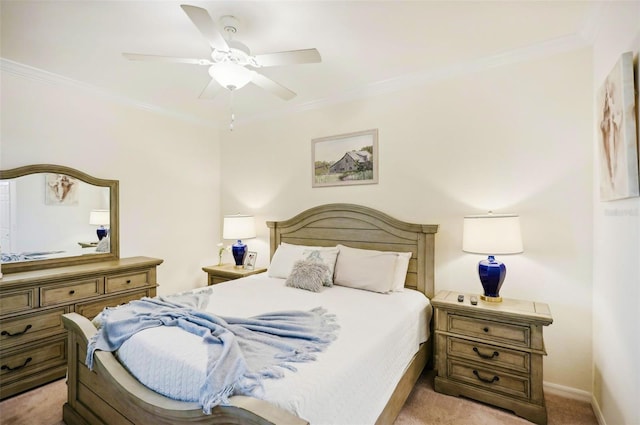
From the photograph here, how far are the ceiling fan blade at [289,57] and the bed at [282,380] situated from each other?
5.18ft

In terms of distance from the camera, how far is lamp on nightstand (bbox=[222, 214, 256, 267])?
11.9 ft

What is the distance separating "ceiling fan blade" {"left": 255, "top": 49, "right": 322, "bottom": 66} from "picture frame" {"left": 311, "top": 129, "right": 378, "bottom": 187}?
137 centimetres

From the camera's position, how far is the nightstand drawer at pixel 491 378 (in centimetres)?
198

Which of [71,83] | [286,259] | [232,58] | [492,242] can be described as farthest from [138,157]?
[492,242]

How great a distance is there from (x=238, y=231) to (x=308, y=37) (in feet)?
7.42

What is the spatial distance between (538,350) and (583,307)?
593 mm

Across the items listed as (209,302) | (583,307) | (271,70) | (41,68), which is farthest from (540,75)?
(41,68)

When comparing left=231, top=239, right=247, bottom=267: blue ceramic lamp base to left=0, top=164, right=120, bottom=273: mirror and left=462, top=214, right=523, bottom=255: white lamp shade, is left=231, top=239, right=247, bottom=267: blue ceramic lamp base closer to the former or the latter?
left=0, top=164, right=120, bottom=273: mirror

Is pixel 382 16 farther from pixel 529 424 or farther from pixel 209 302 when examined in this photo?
pixel 529 424

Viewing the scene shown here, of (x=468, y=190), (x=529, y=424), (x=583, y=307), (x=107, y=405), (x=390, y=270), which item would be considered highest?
(x=468, y=190)

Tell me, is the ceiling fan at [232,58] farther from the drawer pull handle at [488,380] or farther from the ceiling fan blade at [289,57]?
the drawer pull handle at [488,380]

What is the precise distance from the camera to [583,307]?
2.18m

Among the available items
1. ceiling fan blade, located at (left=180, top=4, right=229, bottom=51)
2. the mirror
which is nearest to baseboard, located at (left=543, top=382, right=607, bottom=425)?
ceiling fan blade, located at (left=180, top=4, right=229, bottom=51)

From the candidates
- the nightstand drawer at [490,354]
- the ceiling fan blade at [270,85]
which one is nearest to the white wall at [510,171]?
the nightstand drawer at [490,354]
